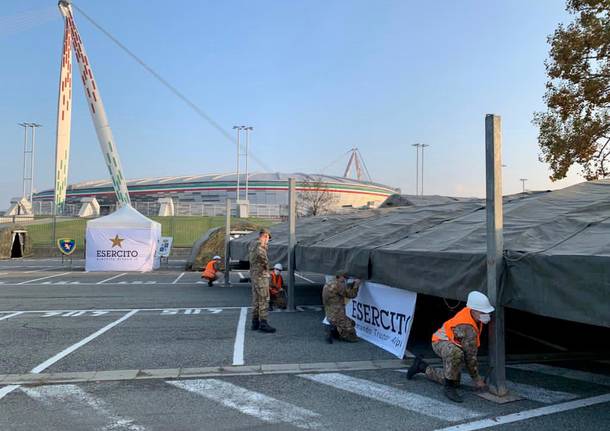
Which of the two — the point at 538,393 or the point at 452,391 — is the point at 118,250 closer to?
the point at 452,391

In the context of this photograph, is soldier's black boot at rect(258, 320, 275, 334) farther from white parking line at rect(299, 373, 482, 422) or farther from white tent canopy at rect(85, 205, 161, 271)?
white tent canopy at rect(85, 205, 161, 271)

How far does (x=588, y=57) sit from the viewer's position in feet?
46.9

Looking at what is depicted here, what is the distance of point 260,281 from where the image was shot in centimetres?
869

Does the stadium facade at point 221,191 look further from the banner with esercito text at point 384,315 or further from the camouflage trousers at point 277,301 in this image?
the banner with esercito text at point 384,315

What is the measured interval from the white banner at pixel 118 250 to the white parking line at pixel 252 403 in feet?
60.6

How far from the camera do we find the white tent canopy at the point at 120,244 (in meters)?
23.1

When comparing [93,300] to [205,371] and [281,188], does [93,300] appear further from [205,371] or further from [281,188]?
[281,188]

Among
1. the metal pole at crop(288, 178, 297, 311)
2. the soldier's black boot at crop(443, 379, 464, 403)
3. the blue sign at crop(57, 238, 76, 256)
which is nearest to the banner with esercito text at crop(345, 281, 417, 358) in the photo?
the soldier's black boot at crop(443, 379, 464, 403)

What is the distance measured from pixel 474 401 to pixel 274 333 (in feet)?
14.2

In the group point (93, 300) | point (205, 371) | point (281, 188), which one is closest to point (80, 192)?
point (281, 188)

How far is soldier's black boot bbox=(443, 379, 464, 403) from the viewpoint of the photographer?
17.3 feet

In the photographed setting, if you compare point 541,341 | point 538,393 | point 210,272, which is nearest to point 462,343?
point 538,393

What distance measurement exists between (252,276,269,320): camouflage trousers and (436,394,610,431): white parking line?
15.5ft

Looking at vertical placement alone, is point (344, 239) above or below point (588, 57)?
below
